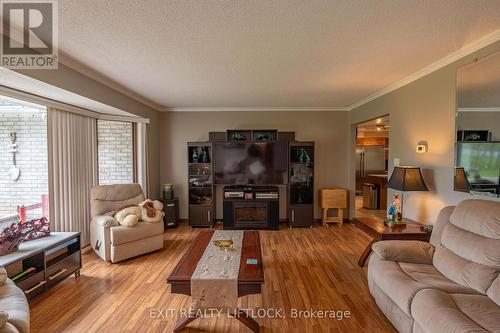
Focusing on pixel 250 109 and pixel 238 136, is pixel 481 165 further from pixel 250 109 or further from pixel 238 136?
pixel 250 109

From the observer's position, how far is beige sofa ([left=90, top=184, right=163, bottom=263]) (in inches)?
128

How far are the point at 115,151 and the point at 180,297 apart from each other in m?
3.04

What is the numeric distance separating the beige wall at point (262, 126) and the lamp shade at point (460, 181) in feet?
9.17

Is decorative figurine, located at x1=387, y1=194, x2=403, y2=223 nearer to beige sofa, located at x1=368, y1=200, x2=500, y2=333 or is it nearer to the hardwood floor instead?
beige sofa, located at x1=368, y1=200, x2=500, y2=333

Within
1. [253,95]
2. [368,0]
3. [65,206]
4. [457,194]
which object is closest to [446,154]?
[457,194]

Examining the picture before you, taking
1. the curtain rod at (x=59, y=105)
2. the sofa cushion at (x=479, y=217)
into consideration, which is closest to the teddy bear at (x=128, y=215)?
the curtain rod at (x=59, y=105)

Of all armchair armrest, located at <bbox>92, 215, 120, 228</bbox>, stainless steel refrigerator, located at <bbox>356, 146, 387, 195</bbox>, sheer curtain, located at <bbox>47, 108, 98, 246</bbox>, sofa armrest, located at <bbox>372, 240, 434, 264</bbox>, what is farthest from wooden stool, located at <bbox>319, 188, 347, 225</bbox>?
sheer curtain, located at <bbox>47, 108, 98, 246</bbox>

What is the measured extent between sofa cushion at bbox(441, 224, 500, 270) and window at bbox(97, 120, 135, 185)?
4729 millimetres

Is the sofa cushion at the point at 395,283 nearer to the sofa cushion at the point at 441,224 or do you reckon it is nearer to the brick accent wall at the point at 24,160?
the sofa cushion at the point at 441,224

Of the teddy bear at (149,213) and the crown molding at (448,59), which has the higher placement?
the crown molding at (448,59)

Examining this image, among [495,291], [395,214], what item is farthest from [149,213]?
[495,291]

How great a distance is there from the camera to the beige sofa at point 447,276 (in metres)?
1.52

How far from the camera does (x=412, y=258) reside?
2271mm

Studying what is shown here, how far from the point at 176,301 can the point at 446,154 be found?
10.7 feet
